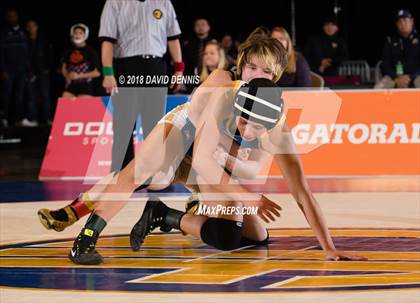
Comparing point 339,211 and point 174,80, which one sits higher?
point 174,80

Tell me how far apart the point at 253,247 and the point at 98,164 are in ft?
16.5

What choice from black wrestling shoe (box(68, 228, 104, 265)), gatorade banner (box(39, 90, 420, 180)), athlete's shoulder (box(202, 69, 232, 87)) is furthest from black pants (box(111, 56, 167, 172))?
black wrestling shoe (box(68, 228, 104, 265))

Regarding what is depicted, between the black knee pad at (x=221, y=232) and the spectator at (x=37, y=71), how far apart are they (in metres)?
11.2

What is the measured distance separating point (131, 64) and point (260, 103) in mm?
3967

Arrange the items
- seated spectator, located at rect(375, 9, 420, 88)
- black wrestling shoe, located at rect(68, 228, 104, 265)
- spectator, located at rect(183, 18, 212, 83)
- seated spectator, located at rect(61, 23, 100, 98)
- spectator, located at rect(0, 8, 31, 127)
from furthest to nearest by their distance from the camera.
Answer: spectator, located at rect(0, 8, 31, 127) < spectator, located at rect(183, 18, 212, 83) < seated spectator, located at rect(61, 23, 100, 98) < seated spectator, located at rect(375, 9, 420, 88) < black wrestling shoe, located at rect(68, 228, 104, 265)

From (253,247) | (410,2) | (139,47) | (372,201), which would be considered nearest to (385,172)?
(372,201)

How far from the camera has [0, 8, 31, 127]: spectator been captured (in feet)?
56.0

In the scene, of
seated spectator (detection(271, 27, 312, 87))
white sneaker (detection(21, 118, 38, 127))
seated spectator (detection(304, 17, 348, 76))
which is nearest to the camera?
seated spectator (detection(271, 27, 312, 87))

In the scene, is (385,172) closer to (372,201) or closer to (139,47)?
(372,201)

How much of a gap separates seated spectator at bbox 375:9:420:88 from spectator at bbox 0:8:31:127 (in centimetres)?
577

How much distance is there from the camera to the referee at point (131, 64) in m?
9.88

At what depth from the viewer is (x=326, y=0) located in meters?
20.0

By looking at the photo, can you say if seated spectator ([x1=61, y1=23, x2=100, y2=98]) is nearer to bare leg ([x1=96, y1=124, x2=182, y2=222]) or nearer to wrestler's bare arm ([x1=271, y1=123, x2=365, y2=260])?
bare leg ([x1=96, y1=124, x2=182, y2=222])

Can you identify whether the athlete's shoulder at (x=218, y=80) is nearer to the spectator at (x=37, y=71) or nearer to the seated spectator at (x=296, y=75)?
the seated spectator at (x=296, y=75)
